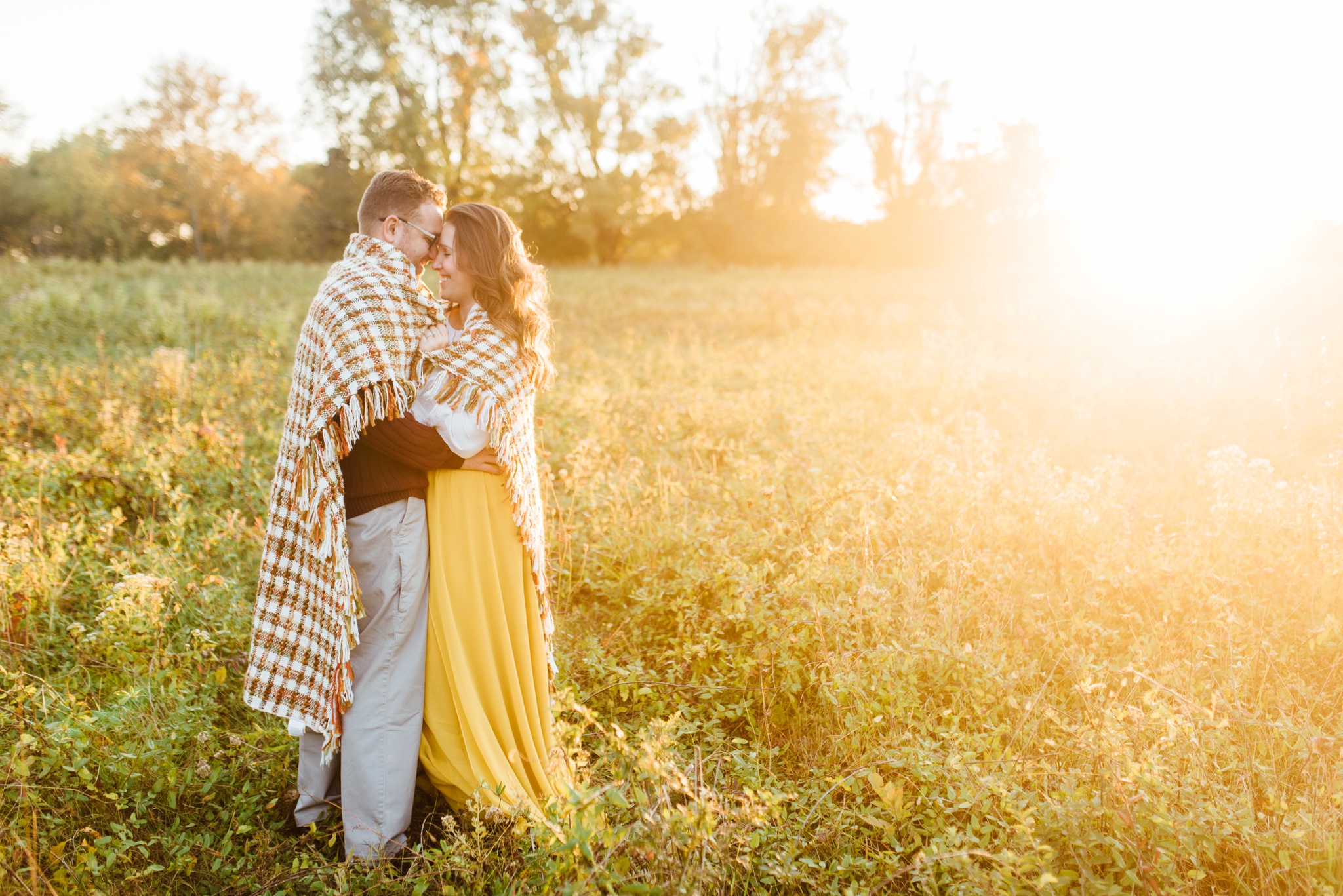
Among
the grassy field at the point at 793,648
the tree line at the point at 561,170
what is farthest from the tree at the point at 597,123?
the grassy field at the point at 793,648

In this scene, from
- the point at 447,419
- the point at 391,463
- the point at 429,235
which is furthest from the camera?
the point at 429,235

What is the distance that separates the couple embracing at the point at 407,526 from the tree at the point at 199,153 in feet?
88.5

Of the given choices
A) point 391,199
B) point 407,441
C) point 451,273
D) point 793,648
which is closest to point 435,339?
point 451,273

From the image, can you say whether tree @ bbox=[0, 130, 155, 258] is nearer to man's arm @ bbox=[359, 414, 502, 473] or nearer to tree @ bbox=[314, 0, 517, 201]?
tree @ bbox=[314, 0, 517, 201]

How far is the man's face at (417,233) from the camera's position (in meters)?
2.47

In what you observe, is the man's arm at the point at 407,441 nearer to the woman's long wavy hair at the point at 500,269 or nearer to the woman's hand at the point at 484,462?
the woman's hand at the point at 484,462

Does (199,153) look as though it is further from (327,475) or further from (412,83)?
(327,475)

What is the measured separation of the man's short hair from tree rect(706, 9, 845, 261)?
28534 millimetres

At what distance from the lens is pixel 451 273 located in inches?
96.4

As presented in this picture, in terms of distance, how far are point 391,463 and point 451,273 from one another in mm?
660

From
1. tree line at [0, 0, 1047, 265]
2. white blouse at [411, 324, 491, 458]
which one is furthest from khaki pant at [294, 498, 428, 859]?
tree line at [0, 0, 1047, 265]

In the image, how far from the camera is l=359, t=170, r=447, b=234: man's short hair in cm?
246

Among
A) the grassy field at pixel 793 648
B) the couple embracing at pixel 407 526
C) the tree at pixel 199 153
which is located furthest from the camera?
the tree at pixel 199 153

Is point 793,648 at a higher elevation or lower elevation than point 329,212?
lower
